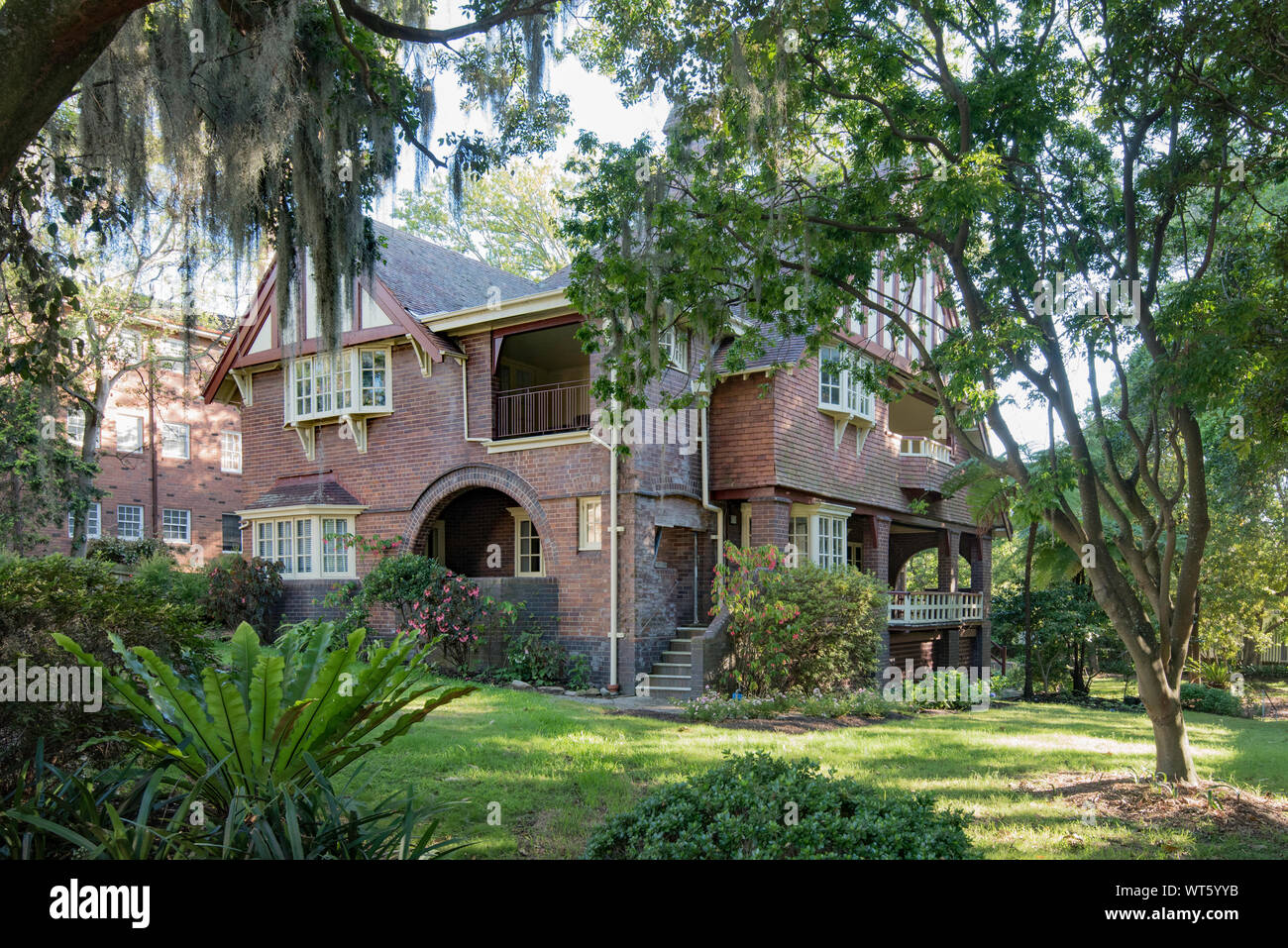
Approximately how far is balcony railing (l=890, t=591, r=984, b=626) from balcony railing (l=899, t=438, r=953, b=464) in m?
3.32

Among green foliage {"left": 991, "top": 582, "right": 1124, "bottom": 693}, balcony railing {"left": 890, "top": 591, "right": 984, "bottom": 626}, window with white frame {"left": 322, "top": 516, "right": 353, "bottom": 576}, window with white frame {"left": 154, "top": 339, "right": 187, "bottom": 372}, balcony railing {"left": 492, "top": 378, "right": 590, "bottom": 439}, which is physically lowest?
green foliage {"left": 991, "top": 582, "right": 1124, "bottom": 693}

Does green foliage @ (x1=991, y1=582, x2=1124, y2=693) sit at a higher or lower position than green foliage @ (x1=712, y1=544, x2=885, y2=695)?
lower

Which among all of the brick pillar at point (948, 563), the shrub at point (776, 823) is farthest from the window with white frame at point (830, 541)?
the shrub at point (776, 823)

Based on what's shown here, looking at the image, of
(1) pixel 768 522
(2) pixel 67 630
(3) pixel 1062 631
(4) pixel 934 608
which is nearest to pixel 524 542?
(1) pixel 768 522

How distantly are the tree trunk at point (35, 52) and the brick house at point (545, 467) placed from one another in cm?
1055

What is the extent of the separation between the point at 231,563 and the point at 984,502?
1590 centimetres

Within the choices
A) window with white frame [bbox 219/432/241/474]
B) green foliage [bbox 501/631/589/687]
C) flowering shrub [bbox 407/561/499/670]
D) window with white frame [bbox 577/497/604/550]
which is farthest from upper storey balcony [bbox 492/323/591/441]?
window with white frame [bbox 219/432/241/474]

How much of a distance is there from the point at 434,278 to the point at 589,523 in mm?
7403

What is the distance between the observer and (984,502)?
19953 millimetres

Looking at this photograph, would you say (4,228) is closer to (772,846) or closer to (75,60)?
(75,60)

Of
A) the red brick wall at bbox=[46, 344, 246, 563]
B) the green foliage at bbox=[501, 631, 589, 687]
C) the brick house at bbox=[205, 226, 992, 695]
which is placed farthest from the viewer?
the red brick wall at bbox=[46, 344, 246, 563]

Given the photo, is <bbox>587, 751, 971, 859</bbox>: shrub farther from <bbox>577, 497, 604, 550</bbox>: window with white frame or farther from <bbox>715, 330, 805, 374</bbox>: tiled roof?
<bbox>715, 330, 805, 374</bbox>: tiled roof

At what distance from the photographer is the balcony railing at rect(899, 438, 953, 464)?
2211 centimetres
